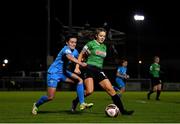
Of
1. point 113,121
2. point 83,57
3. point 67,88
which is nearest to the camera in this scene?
point 113,121

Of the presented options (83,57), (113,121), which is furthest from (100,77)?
(113,121)

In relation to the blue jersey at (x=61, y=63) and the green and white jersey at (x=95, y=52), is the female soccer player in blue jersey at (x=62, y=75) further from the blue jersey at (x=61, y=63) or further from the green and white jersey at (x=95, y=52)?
the green and white jersey at (x=95, y=52)

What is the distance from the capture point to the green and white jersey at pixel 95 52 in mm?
14180

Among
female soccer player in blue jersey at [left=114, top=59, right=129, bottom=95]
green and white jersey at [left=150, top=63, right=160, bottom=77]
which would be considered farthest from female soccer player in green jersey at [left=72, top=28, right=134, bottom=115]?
green and white jersey at [left=150, top=63, right=160, bottom=77]

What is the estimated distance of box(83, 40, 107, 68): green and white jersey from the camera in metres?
14.2

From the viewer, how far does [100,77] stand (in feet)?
46.4

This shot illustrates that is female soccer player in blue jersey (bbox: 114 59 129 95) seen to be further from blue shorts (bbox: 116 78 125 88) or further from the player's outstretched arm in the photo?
the player's outstretched arm

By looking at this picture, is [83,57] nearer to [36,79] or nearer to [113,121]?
[113,121]

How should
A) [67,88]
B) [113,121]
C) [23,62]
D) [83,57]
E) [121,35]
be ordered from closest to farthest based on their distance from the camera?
1. [113,121]
2. [83,57]
3. [67,88]
4. [121,35]
5. [23,62]

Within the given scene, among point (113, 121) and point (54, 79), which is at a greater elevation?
point (54, 79)

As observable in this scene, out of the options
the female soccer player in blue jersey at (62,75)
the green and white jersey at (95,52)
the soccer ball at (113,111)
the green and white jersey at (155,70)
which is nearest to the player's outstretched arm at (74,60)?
the female soccer player in blue jersey at (62,75)

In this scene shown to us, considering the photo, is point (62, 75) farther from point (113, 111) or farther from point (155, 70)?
point (155, 70)

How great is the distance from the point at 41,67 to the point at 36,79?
50350 mm

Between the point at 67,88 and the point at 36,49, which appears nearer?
the point at 67,88
